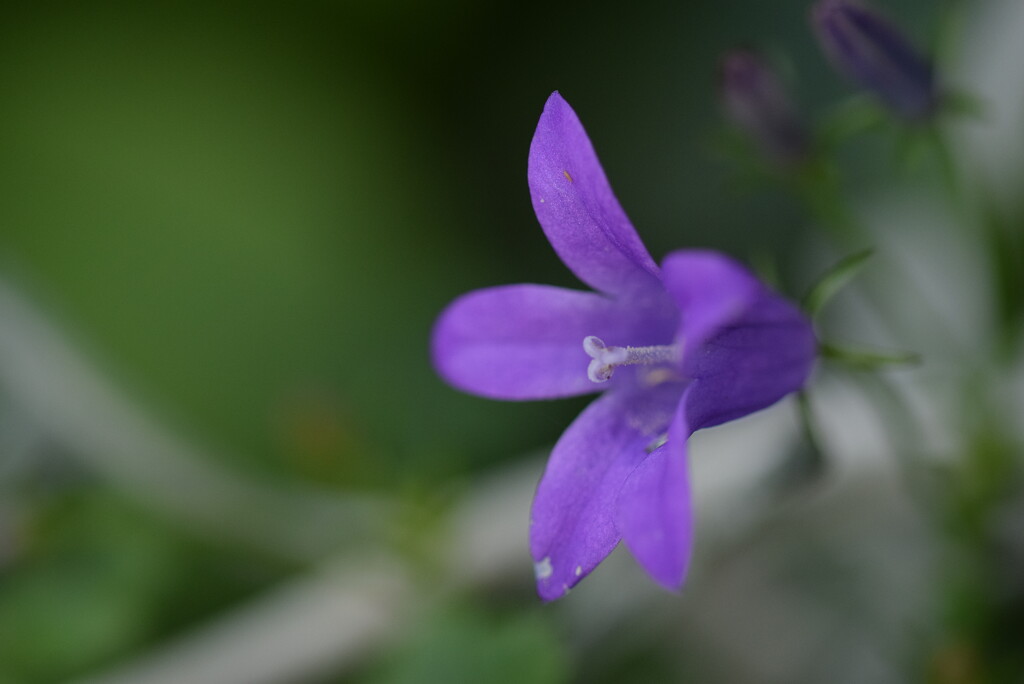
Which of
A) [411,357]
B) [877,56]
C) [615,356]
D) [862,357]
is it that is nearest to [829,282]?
[862,357]

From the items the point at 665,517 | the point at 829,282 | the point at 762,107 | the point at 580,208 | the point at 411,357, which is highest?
the point at 411,357

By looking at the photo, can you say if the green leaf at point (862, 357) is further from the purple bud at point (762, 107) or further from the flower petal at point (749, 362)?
the purple bud at point (762, 107)

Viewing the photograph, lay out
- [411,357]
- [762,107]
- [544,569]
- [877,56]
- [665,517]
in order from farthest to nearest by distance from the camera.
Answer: [411,357] → [762,107] → [877,56] → [544,569] → [665,517]

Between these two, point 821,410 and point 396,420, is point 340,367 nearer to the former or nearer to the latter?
point 396,420

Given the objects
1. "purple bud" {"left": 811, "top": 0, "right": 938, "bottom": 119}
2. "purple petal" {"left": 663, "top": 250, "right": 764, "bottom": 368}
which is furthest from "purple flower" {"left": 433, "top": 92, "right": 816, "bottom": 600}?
"purple bud" {"left": 811, "top": 0, "right": 938, "bottom": 119}

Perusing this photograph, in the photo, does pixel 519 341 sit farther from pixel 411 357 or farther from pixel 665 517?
pixel 411 357

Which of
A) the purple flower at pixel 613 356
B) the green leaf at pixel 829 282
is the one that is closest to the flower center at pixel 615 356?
the purple flower at pixel 613 356

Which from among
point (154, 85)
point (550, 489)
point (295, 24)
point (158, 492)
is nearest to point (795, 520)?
point (550, 489)
